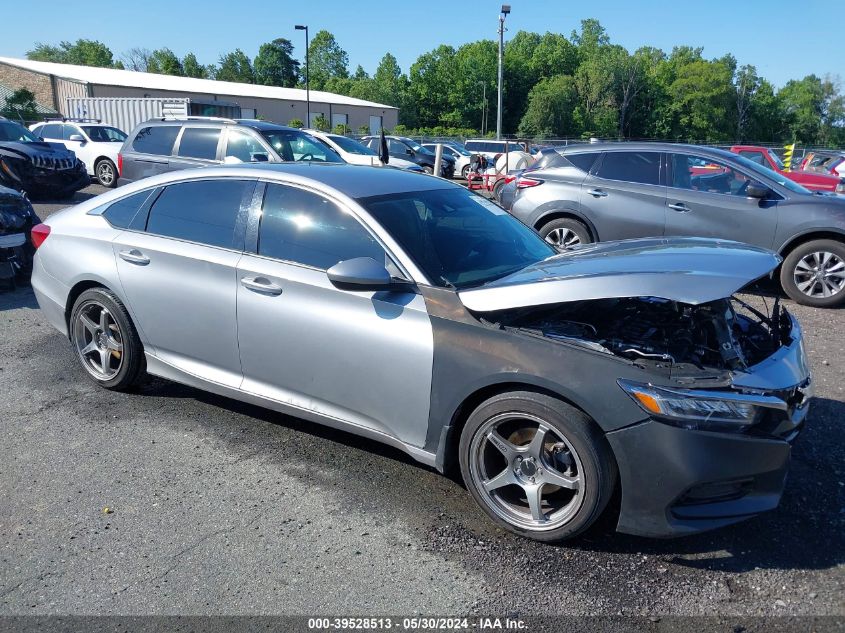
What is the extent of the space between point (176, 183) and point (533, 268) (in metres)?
2.51

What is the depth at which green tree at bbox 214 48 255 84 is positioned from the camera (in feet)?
377

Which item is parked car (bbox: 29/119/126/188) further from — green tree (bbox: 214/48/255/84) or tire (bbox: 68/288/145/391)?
green tree (bbox: 214/48/255/84)

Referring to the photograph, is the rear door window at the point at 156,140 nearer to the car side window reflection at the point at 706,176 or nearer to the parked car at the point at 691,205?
the parked car at the point at 691,205

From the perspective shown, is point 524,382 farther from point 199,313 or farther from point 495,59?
point 495,59

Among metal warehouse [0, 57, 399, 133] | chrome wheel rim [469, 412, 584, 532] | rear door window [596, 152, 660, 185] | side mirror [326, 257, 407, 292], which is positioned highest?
metal warehouse [0, 57, 399, 133]

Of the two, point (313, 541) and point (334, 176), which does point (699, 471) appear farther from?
point (334, 176)

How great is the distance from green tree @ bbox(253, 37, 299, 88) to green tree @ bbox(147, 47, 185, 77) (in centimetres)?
1320

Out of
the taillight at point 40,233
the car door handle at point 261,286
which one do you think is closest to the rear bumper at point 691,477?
the car door handle at point 261,286

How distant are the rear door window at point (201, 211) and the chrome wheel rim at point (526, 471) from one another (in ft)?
6.66

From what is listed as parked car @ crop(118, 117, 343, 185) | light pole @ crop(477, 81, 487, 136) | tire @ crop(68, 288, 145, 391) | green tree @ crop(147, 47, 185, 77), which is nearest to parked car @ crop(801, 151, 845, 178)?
parked car @ crop(118, 117, 343, 185)

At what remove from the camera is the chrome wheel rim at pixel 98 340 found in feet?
15.7

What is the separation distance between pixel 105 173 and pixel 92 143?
94cm

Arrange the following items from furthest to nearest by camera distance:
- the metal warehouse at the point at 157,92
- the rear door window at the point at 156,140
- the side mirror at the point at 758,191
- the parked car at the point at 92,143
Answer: the metal warehouse at the point at 157,92 → the parked car at the point at 92,143 → the rear door window at the point at 156,140 → the side mirror at the point at 758,191

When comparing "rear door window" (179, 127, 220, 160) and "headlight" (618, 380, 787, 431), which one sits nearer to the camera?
"headlight" (618, 380, 787, 431)
